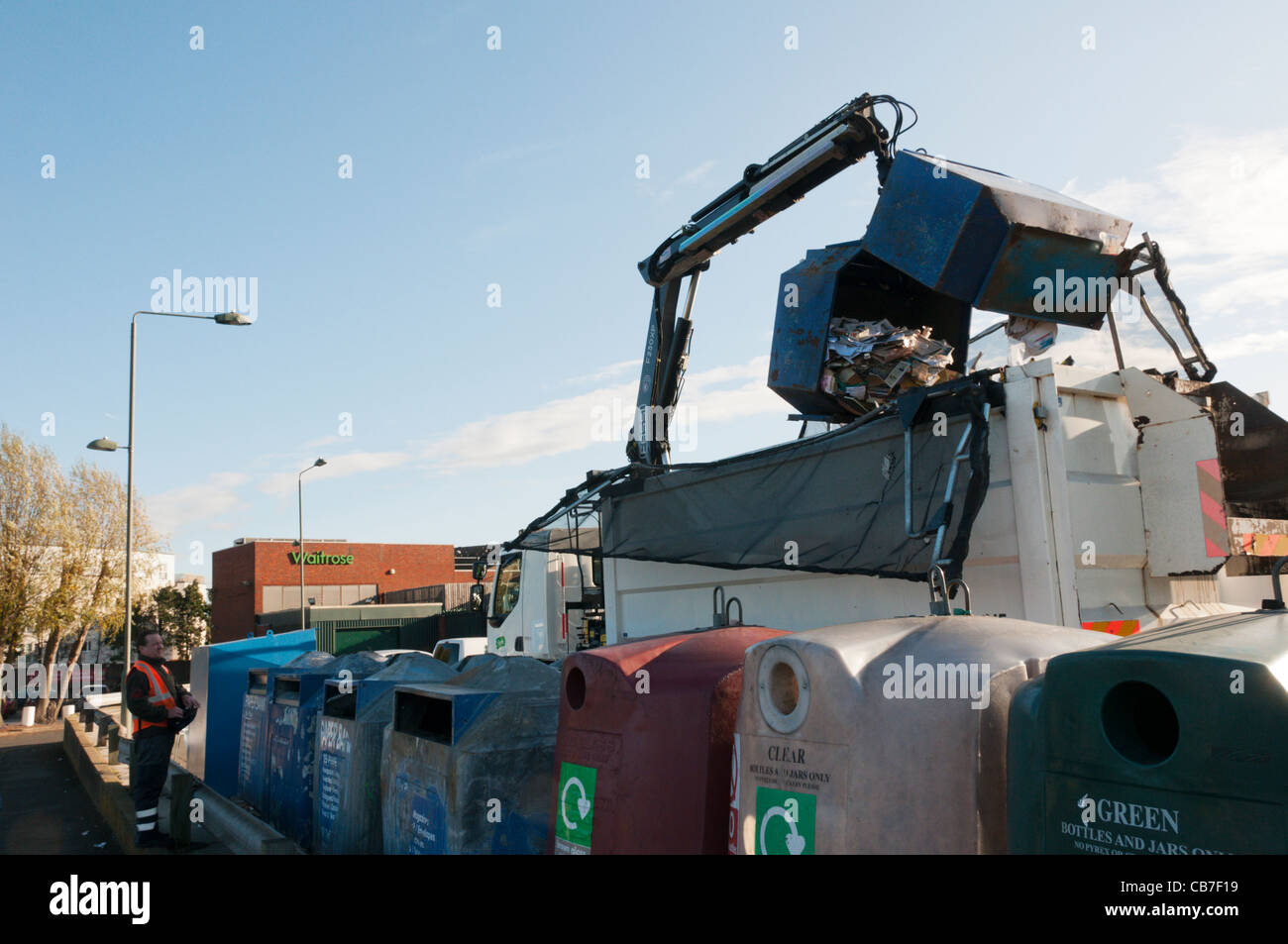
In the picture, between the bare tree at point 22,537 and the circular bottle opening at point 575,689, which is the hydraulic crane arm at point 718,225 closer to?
the circular bottle opening at point 575,689

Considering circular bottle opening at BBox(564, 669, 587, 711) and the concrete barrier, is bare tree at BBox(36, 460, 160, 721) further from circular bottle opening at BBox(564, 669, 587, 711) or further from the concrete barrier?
circular bottle opening at BBox(564, 669, 587, 711)

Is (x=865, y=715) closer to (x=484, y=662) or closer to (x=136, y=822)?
(x=484, y=662)

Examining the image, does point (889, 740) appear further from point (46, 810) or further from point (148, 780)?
point (46, 810)

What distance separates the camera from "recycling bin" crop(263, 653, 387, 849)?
22.7 ft

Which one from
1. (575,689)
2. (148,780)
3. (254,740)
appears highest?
(575,689)

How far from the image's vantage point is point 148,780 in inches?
282

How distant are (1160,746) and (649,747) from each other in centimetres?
178

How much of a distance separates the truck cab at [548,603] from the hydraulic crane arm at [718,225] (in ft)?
5.99

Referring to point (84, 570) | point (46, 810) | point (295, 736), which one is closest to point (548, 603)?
point (295, 736)

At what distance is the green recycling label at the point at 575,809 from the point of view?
12.0 feet

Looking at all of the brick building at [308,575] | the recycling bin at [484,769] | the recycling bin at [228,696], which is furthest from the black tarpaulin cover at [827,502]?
the brick building at [308,575]

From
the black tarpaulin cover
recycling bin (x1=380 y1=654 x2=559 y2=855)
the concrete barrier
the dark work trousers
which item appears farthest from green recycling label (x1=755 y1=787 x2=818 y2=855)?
the dark work trousers

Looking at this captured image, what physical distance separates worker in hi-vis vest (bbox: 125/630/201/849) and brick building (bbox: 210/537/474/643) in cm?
3766

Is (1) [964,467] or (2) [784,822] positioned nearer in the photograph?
(2) [784,822]
